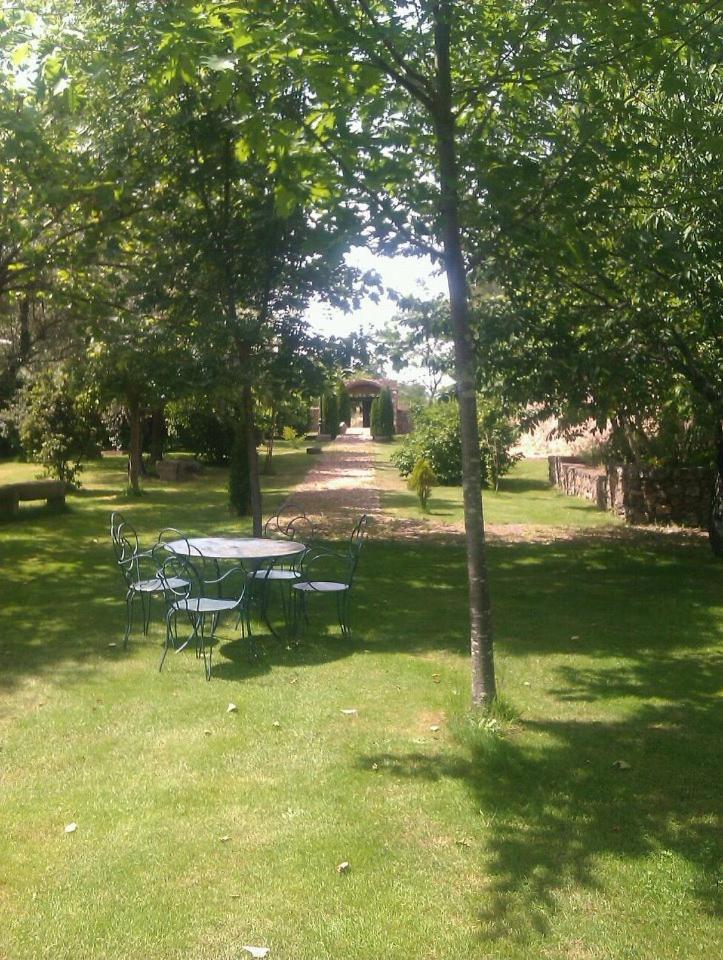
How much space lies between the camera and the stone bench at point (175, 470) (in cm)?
2631

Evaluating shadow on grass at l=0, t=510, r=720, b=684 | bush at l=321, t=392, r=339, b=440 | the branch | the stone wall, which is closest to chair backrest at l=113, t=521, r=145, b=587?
shadow on grass at l=0, t=510, r=720, b=684

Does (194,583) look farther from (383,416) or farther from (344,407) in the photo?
(344,407)

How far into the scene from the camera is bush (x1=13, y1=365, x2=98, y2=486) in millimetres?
20609

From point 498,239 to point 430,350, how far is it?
199 inches

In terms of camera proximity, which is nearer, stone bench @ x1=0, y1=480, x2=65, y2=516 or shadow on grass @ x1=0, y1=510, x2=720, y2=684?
shadow on grass @ x1=0, y1=510, x2=720, y2=684

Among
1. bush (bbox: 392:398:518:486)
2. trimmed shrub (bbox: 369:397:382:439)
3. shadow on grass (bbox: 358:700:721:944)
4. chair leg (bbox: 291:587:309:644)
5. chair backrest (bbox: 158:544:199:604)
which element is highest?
trimmed shrub (bbox: 369:397:382:439)

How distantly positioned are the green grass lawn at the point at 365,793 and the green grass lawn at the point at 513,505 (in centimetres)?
818

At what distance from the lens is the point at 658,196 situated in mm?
8758

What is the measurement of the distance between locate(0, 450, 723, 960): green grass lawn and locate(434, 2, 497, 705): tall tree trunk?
524 millimetres

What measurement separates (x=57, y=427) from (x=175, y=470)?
5.80 meters

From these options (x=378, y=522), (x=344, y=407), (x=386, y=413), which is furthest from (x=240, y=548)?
(x=344, y=407)

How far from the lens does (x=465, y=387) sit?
5738 mm

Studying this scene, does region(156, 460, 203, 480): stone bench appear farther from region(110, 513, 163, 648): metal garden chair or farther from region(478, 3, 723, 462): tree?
region(110, 513, 163, 648): metal garden chair

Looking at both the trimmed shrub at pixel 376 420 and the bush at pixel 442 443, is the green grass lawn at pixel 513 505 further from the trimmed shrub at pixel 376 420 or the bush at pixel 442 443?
the trimmed shrub at pixel 376 420
